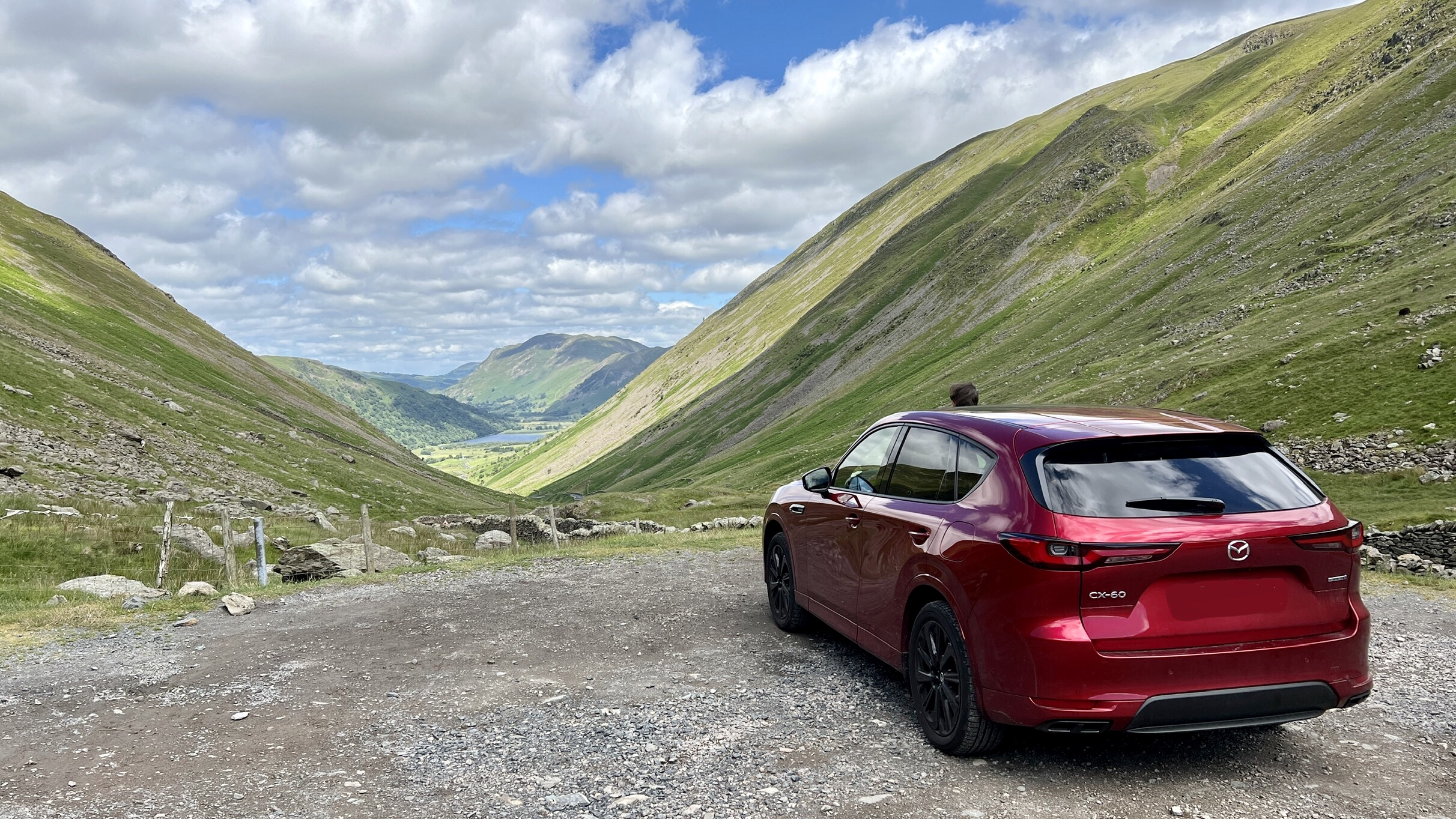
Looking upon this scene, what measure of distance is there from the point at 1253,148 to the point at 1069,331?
39.3 meters

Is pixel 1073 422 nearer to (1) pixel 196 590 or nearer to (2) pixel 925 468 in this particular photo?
(2) pixel 925 468

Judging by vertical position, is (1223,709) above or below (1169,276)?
below

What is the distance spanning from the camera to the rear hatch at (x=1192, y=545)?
17.1 feet

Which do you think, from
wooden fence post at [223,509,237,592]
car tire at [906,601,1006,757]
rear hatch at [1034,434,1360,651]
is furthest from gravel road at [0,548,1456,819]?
wooden fence post at [223,509,237,592]

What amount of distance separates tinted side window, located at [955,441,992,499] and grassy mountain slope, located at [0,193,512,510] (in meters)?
29.7

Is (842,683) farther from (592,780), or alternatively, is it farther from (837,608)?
(592,780)

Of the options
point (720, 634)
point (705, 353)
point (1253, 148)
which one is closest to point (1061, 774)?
point (720, 634)

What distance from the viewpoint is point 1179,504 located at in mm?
5426

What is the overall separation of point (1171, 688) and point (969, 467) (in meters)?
2.05

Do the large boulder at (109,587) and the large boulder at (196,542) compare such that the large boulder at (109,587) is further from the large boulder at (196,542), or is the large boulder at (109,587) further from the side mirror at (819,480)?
the side mirror at (819,480)

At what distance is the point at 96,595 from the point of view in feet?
43.5

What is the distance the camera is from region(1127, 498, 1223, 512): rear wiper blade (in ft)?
17.7

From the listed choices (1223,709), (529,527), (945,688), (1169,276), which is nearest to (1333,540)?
(1223,709)

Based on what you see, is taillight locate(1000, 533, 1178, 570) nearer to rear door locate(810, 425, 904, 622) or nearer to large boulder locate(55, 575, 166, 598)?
rear door locate(810, 425, 904, 622)
